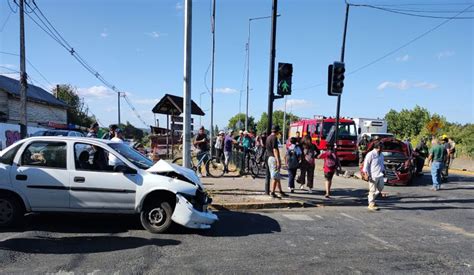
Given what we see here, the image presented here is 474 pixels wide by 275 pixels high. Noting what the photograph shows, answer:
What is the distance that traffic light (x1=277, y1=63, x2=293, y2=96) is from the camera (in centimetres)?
1000

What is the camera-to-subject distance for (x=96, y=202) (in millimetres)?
6500

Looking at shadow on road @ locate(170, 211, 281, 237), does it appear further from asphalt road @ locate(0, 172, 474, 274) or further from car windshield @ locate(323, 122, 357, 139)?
car windshield @ locate(323, 122, 357, 139)

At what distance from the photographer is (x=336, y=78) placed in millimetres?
13023

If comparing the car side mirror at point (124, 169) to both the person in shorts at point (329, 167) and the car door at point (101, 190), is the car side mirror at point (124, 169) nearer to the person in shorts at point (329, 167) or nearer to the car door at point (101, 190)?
the car door at point (101, 190)

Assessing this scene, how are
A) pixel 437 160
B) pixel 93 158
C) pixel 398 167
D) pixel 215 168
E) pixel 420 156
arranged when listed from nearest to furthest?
pixel 93 158, pixel 437 160, pixel 398 167, pixel 215 168, pixel 420 156

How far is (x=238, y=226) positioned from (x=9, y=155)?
422 centimetres

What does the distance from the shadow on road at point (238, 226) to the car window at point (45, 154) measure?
2323mm

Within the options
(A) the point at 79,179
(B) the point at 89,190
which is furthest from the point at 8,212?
(B) the point at 89,190

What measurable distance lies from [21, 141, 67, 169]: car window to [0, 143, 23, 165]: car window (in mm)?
153

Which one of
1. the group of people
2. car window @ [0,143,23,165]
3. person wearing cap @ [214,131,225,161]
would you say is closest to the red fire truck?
person wearing cap @ [214,131,225,161]

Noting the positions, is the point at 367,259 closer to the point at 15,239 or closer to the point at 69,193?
the point at 69,193

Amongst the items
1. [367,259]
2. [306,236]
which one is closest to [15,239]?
[306,236]

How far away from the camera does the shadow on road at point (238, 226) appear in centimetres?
670

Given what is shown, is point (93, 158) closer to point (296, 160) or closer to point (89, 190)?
point (89, 190)
